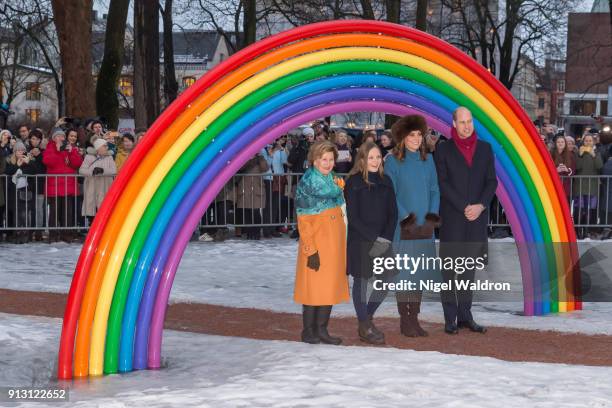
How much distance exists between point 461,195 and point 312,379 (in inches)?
110

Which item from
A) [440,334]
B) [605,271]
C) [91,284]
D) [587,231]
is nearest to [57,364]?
[91,284]

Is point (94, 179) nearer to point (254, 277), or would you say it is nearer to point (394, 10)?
point (254, 277)

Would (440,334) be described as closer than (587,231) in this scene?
Yes

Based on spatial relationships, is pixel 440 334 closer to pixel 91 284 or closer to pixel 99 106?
pixel 91 284

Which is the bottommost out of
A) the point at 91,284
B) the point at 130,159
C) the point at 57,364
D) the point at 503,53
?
the point at 57,364

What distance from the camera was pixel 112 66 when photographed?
26.3 m

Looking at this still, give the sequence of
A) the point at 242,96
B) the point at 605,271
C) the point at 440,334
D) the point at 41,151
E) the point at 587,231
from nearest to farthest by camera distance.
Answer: the point at 242,96
the point at 440,334
the point at 605,271
the point at 41,151
the point at 587,231

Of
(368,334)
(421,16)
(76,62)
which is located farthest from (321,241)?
(421,16)

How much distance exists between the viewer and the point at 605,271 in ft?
45.9

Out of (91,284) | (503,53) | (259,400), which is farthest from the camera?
(503,53)

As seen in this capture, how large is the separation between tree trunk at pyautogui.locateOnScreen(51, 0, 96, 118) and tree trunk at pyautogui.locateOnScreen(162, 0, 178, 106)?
8.86 meters

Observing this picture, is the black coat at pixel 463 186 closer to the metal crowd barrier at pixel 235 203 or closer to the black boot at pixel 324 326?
the black boot at pixel 324 326

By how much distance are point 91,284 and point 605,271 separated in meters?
7.73

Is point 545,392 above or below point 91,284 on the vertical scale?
below
